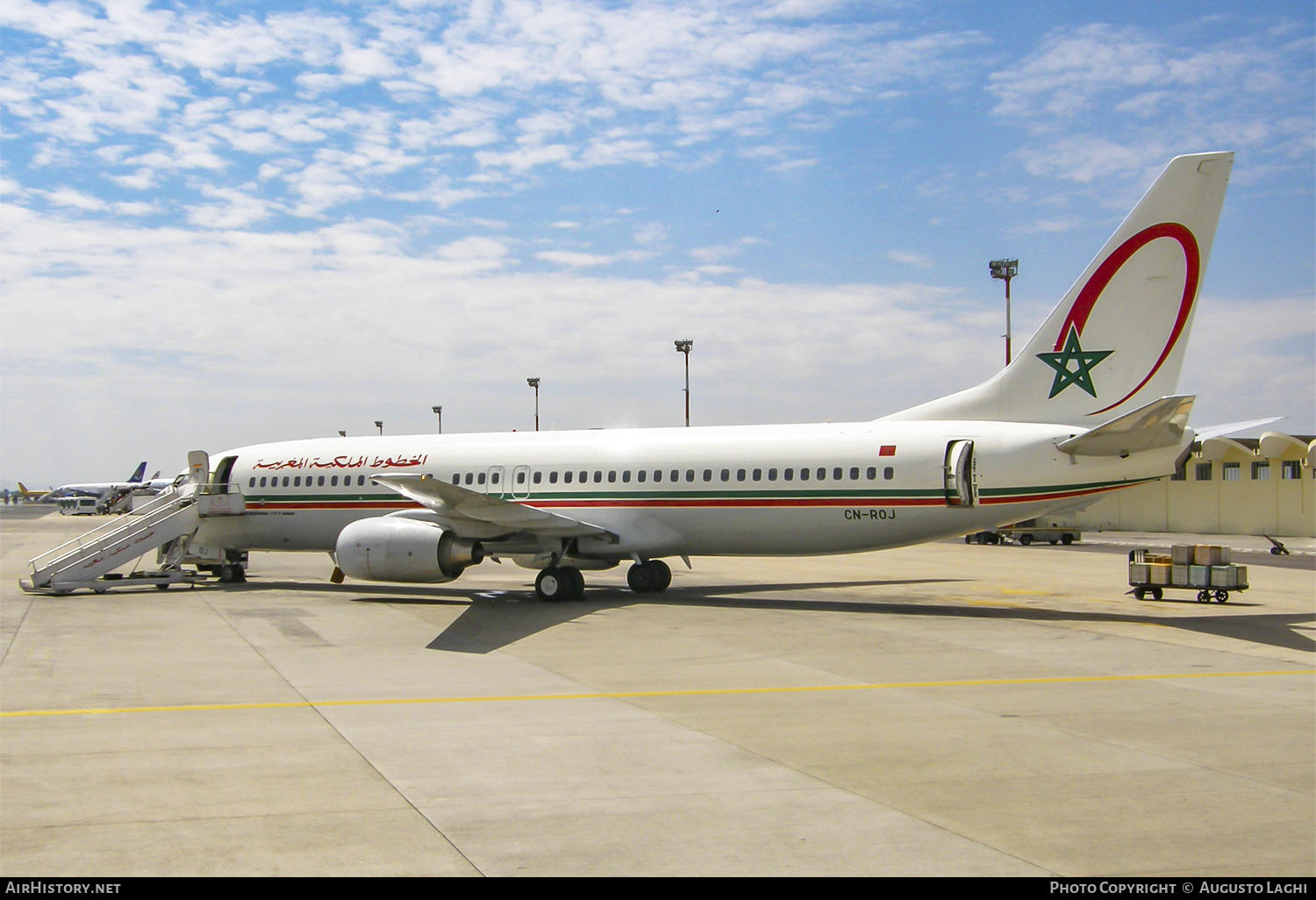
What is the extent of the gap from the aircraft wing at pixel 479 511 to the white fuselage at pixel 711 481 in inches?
20.3

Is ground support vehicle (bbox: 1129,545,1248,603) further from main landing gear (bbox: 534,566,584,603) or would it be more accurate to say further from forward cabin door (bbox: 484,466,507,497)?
forward cabin door (bbox: 484,466,507,497)

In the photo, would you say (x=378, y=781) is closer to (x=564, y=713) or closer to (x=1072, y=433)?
(x=564, y=713)

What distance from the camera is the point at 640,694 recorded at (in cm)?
1246

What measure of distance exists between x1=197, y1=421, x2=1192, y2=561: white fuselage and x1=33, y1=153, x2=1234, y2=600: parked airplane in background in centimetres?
4

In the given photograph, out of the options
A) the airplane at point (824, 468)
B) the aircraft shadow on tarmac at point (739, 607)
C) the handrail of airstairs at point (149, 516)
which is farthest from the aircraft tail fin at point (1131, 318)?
the handrail of airstairs at point (149, 516)

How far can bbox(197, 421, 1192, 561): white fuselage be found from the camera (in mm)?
19875

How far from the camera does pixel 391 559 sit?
21797 millimetres

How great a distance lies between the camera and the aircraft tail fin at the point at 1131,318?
1875 centimetres

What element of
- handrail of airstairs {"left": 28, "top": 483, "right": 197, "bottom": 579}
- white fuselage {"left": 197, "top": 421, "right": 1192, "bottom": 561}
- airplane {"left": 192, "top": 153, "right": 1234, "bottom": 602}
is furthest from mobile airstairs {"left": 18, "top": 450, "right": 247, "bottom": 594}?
airplane {"left": 192, "top": 153, "right": 1234, "bottom": 602}

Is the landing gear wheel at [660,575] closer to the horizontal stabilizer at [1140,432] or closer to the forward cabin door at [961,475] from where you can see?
the forward cabin door at [961,475]

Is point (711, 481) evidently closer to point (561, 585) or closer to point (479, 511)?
point (561, 585)

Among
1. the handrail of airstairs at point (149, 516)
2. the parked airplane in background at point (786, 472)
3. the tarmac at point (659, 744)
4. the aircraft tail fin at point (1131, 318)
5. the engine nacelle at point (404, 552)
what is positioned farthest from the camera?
the handrail of airstairs at point (149, 516)

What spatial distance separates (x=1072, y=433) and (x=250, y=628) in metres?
14.8

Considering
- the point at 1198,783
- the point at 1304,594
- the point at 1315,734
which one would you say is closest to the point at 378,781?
the point at 1198,783
